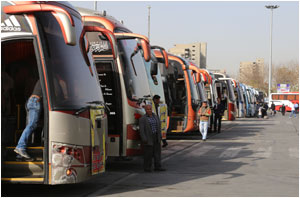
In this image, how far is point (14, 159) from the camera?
8.91 meters

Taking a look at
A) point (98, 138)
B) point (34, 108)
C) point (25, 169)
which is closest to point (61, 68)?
point (34, 108)

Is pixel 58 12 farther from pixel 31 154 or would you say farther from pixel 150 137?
pixel 150 137

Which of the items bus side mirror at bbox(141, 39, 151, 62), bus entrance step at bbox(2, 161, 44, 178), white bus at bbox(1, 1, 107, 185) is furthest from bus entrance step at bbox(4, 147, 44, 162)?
bus side mirror at bbox(141, 39, 151, 62)

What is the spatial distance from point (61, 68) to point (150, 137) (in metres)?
4.30

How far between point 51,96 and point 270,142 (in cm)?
1484

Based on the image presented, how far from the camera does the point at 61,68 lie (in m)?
8.80

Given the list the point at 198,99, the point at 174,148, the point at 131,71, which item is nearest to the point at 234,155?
the point at 174,148

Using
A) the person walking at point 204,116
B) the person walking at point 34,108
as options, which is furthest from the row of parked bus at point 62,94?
the person walking at point 204,116

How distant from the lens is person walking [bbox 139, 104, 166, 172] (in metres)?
12.6

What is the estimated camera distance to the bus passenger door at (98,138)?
364 inches

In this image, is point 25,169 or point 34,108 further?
point 34,108

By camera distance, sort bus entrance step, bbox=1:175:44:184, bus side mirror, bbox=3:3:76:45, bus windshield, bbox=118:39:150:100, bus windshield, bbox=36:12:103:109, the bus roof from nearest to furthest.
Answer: bus side mirror, bbox=3:3:76:45, bus entrance step, bbox=1:175:44:184, bus windshield, bbox=36:12:103:109, bus windshield, bbox=118:39:150:100, the bus roof

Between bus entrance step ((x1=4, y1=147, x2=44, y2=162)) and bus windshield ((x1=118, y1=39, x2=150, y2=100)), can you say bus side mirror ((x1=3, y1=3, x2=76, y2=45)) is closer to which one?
bus entrance step ((x1=4, y1=147, x2=44, y2=162))

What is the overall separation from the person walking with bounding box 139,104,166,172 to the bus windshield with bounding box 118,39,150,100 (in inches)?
19.6
